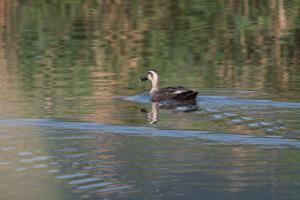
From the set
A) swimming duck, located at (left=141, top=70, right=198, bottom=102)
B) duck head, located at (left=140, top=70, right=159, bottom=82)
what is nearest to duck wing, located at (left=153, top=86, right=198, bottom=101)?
swimming duck, located at (left=141, top=70, right=198, bottom=102)

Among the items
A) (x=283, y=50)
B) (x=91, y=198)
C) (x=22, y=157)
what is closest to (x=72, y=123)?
(x=22, y=157)

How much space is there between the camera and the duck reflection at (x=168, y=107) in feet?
43.5

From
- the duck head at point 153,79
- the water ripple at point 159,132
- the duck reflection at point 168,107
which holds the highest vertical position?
the duck head at point 153,79

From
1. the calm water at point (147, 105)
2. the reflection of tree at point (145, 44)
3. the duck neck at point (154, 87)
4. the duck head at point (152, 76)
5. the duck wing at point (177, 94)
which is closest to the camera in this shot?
the calm water at point (147, 105)

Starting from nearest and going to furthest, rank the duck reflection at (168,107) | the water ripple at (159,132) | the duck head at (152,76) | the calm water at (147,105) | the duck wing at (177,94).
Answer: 1. the calm water at (147,105)
2. the water ripple at (159,132)
3. the duck reflection at (168,107)
4. the duck wing at (177,94)
5. the duck head at (152,76)

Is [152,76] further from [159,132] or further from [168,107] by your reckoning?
[159,132]

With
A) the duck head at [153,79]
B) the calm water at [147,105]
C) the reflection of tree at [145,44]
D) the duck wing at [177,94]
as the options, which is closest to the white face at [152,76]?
the duck head at [153,79]

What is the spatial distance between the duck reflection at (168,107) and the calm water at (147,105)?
0.05 m

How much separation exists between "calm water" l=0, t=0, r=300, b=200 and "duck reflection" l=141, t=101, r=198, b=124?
48 millimetres

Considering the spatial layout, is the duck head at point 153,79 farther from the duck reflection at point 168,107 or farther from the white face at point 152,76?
the duck reflection at point 168,107

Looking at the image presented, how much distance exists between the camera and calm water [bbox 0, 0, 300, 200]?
9.21 meters

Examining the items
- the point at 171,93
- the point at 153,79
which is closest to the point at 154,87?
the point at 153,79

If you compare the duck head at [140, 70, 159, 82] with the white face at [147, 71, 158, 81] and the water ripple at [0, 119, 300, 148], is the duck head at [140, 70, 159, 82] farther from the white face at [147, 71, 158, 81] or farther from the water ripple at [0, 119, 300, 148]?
the water ripple at [0, 119, 300, 148]

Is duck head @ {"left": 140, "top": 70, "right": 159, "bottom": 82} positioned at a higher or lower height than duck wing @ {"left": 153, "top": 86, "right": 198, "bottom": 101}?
higher
